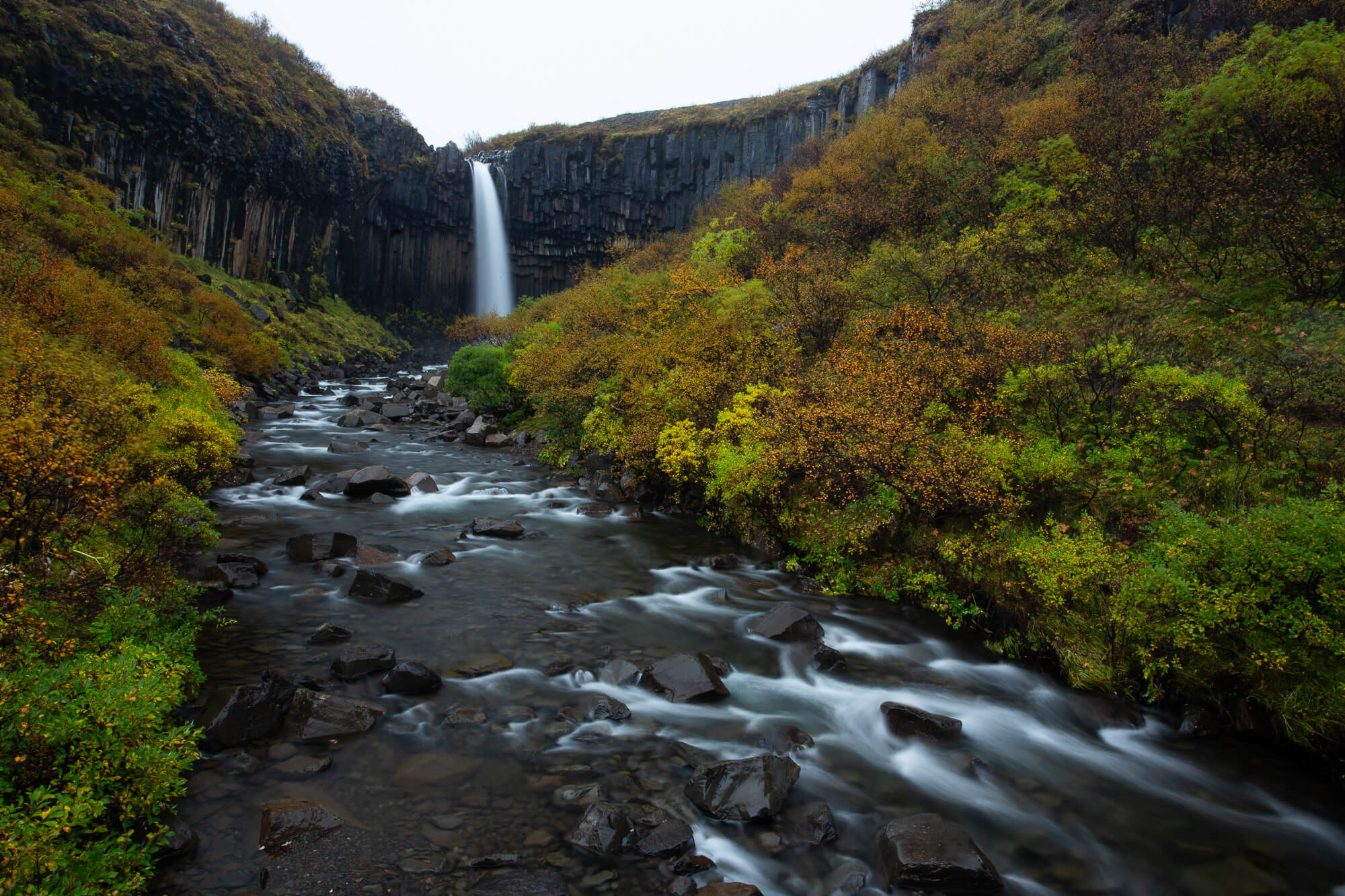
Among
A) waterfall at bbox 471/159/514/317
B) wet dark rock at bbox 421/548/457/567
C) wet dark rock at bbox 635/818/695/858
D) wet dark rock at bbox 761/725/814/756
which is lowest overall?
wet dark rock at bbox 761/725/814/756

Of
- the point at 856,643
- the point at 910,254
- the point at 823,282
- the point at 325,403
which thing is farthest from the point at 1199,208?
the point at 325,403

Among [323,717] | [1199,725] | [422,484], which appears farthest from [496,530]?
[1199,725]

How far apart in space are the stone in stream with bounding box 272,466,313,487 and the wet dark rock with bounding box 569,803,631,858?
17.4 meters

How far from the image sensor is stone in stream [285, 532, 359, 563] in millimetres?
13469

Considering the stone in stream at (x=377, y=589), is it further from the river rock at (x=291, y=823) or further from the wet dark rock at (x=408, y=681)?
the river rock at (x=291, y=823)

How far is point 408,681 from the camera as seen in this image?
869cm

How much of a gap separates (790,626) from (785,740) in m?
2.95

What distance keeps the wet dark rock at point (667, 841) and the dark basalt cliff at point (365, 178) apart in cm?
4961

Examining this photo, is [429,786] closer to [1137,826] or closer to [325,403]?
[1137,826]

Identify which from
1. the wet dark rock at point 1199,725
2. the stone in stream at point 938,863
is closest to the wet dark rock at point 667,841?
the stone in stream at point 938,863

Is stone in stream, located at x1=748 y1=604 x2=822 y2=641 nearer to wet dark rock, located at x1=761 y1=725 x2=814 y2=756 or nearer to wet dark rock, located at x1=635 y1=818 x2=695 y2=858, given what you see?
wet dark rock, located at x1=761 y1=725 x2=814 y2=756

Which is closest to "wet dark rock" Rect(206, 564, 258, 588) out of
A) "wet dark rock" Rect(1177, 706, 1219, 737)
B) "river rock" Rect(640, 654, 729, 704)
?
"river rock" Rect(640, 654, 729, 704)

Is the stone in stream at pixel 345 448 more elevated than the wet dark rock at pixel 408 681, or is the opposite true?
the stone in stream at pixel 345 448

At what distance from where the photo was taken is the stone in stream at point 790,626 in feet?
36.2
